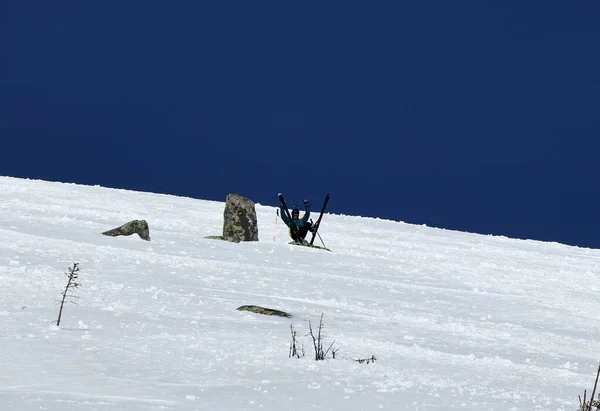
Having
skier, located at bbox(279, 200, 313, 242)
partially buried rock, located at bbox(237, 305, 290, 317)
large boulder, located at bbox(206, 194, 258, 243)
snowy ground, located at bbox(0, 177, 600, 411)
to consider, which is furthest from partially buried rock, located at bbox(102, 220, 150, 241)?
partially buried rock, located at bbox(237, 305, 290, 317)

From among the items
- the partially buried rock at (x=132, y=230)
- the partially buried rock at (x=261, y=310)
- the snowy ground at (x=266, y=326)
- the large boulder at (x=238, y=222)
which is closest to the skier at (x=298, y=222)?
the large boulder at (x=238, y=222)

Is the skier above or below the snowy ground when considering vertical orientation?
above

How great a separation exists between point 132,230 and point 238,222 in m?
3.86

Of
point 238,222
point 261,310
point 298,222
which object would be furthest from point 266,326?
point 298,222

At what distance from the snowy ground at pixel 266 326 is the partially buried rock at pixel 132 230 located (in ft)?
0.91

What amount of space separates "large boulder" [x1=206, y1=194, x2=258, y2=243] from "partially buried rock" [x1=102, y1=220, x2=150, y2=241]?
292 cm

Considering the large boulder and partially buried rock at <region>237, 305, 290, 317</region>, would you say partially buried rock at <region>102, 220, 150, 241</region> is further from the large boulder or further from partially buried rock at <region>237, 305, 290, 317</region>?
partially buried rock at <region>237, 305, 290, 317</region>

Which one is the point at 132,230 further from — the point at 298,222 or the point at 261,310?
the point at 261,310

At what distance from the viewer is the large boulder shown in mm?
20516

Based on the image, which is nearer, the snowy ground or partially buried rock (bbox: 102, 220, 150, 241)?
the snowy ground

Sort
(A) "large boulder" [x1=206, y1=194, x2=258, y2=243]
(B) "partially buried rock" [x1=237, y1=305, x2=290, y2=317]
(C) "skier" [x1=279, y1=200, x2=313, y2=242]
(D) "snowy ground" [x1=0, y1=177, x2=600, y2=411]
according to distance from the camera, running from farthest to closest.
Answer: (C) "skier" [x1=279, y1=200, x2=313, y2=242] < (A) "large boulder" [x1=206, y1=194, x2=258, y2=243] < (B) "partially buried rock" [x1=237, y1=305, x2=290, y2=317] < (D) "snowy ground" [x1=0, y1=177, x2=600, y2=411]

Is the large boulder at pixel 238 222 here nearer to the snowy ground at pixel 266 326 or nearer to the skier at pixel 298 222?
the snowy ground at pixel 266 326

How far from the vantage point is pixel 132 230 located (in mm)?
17391

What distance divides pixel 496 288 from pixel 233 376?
1146 cm
